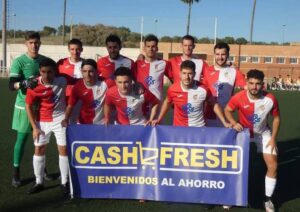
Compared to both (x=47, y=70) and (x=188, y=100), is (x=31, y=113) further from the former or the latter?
(x=188, y=100)

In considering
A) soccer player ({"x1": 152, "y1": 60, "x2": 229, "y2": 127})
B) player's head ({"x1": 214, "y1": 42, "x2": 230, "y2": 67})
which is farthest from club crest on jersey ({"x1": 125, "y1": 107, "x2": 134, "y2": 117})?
player's head ({"x1": 214, "y1": 42, "x2": 230, "y2": 67})

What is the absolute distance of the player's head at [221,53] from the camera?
5840 mm

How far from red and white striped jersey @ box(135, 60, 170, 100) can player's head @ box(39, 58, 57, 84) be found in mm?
1398

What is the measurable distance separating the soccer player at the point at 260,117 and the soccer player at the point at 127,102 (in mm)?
1103

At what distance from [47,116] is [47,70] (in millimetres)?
644

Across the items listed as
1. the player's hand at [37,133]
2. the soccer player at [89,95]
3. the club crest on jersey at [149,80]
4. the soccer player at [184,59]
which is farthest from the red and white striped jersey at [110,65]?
the player's hand at [37,133]

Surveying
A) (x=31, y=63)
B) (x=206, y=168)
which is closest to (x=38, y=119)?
(x=31, y=63)

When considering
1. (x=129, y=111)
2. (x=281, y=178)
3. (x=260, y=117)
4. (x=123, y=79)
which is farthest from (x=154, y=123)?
(x=281, y=178)

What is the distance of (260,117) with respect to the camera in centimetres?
522

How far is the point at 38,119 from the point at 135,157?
148cm

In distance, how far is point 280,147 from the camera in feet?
Answer: 30.4

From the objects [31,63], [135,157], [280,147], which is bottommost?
[280,147]

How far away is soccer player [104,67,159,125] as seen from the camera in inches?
210

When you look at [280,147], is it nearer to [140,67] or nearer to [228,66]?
[228,66]
